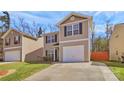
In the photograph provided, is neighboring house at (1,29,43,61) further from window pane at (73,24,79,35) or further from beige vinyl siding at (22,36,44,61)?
window pane at (73,24,79,35)

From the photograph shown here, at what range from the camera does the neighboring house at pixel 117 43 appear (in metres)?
13.7

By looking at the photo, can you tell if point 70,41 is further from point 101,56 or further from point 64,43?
point 101,56

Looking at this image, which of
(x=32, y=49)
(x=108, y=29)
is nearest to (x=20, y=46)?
(x=32, y=49)

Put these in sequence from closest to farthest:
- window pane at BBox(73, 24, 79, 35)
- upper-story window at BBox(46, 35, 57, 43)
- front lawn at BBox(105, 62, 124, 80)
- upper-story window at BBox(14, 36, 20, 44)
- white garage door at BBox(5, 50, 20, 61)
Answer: front lawn at BBox(105, 62, 124, 80) → upper-story window at BBox(46, 35, 57, 43) → window pane at BBox(73, 24, 79, 35) → white garage door at BBox(5, 50, 20, 61) → upper-story window at BBox(14, 36, 20, 44)

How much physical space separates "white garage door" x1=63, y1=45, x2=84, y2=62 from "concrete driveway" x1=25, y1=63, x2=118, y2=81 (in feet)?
Answer: 1.61

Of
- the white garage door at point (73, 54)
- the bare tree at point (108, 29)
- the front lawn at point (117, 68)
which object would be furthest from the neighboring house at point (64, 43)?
the front lawn at point (117, 68)

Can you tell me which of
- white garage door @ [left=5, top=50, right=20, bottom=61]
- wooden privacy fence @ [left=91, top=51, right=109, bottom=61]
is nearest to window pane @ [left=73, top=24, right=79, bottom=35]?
wooden privacy fence @ [left=91, top=51, right=109, bottom=61]

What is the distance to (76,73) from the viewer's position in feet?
46.1

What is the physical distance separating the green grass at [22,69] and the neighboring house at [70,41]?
31.9 inches

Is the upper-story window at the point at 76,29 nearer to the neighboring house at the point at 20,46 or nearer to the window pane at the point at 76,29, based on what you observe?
the window pane at the point at 76,29

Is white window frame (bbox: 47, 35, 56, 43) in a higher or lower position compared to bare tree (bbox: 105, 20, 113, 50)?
lower

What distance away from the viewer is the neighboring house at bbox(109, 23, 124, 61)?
45.1ft

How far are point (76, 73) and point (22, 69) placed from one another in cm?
258
